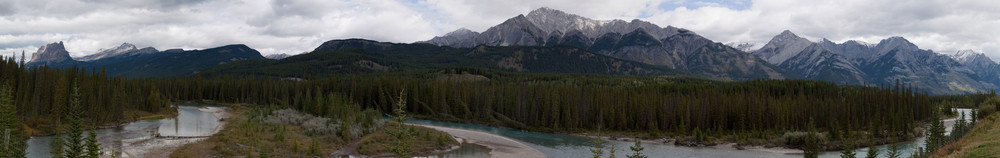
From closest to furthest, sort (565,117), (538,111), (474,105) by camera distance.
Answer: (565,117), (538,111), (474,105)

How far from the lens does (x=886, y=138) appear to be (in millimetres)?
89312

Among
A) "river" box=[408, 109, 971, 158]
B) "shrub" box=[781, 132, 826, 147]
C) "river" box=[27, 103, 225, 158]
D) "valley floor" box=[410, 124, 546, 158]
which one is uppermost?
"river" box=[27, 103, 225, 158]

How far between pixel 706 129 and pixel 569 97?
90.1 ft

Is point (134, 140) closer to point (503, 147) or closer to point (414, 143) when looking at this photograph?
point (414, 143)

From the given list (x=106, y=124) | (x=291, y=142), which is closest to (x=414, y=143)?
(x=291, y=142)


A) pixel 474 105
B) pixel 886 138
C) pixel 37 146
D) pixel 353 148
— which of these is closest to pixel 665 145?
pixel 886 138

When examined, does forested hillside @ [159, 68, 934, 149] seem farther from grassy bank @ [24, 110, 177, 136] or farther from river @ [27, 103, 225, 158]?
river @ [27, 103, 225, 158]

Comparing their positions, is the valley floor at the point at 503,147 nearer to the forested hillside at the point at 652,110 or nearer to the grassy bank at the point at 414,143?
the grassy bank at the point at 414,143

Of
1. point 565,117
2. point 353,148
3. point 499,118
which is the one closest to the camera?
point 353,148

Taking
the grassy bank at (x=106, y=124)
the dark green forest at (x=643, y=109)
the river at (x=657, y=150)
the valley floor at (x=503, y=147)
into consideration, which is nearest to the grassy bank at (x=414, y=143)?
the river at (x=657, y=150)

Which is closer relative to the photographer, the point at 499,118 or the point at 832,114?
the point at 832,114

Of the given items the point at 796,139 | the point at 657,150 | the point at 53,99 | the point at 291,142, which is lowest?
the point at 657,150

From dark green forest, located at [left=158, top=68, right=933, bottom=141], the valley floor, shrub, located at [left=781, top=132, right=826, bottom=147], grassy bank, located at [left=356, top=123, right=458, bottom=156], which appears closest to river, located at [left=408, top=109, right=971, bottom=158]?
the valley floor

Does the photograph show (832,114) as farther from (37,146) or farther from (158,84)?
(158,84)
